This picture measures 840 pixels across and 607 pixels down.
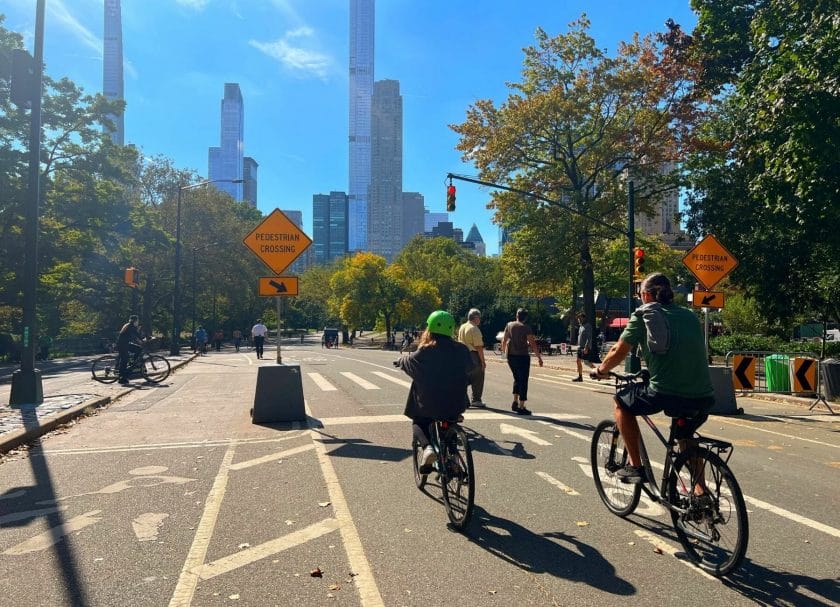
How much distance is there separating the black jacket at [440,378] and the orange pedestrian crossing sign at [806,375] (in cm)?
1193

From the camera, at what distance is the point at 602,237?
31641mm

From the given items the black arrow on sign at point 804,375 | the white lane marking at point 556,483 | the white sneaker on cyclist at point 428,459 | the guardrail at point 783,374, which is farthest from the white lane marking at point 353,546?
the black arrow on sign at point 804,375

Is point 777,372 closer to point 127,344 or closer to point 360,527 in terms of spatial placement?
point 360,527

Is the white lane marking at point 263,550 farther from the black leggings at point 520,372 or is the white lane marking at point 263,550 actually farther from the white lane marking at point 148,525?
the black leggings at point 520,372

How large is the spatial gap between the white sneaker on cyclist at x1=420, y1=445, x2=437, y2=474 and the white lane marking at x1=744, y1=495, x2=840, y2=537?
9.54 feet

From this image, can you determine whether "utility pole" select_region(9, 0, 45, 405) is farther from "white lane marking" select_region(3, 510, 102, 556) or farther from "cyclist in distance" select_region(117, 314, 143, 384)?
"white lane marking" select_region(3, 510, 102, 556)

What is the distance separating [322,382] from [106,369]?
5.81 m

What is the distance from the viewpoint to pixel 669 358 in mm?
4375

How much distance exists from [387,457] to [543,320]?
55.8 meters

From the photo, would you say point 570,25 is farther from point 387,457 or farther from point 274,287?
point 387,457

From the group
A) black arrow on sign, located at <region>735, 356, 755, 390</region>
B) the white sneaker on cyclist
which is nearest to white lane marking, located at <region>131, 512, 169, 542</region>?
the white sneaker on cyclist

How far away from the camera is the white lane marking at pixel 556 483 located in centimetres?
600

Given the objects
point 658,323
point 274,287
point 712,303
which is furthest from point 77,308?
point 658,323

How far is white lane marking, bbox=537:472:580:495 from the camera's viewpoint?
236 inches
